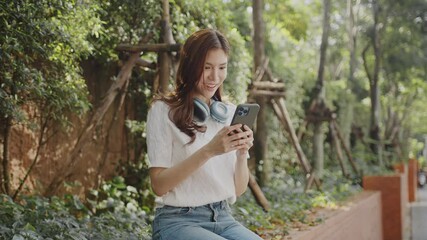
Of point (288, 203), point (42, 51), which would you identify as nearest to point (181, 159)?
point (42, 51)

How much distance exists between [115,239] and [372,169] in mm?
10003

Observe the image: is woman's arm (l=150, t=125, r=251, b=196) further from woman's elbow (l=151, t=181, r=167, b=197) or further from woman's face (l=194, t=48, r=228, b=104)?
woman's face (l=194, t=48, r=228, b=104)

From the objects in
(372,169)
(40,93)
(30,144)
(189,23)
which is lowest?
(372,169)

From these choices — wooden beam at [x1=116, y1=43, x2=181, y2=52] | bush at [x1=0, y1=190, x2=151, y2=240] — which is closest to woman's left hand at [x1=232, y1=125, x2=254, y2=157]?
bush at [x1=0, y1=190, x2=151, y2=240]

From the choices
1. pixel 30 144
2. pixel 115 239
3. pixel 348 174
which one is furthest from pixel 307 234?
pixel 348 174

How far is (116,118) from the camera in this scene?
649 centimetres

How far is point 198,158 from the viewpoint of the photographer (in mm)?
2475

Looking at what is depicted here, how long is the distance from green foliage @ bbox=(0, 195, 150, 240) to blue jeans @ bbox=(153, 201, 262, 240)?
938mm

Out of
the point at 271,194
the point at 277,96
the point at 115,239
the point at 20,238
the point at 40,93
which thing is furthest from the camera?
the point at 277,96

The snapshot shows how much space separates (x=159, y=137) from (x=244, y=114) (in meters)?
0.40

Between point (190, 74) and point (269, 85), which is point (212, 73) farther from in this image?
point (269, 85)

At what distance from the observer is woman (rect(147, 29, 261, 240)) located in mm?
2510

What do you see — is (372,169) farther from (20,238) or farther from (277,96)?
(20,238)

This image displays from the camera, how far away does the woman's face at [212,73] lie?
107 inches
